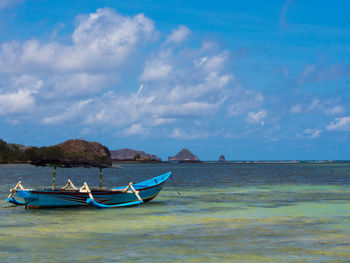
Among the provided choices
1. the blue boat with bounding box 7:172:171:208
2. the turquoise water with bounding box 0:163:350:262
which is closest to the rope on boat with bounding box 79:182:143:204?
the blue boat with bounding box 7:172:171:208

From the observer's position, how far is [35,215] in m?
26.1

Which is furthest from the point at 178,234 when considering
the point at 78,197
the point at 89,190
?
the point at 78,197

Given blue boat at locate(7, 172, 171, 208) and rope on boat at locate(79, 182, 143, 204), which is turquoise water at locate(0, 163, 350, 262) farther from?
rope on boat at locate(79, 182, 143, 204)

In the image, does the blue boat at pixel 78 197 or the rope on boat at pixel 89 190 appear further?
the rope on boat at pixel 89 190

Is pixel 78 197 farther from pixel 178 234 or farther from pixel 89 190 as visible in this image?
pixel 178 234

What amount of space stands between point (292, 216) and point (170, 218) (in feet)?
22.8

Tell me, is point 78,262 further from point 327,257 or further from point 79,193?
point 79,193

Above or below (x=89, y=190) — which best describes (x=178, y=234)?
below

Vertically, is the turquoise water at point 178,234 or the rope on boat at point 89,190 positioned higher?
the rope on boat at point 89,190

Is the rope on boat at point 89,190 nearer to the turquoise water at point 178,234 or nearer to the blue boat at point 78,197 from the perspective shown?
the blue boat at point 78,197

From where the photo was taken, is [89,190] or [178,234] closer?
[178,234]

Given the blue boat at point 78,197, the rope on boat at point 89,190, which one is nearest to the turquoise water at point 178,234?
the blue boat at point 78,197

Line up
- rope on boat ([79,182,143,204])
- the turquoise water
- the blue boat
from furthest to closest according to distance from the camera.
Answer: rope on boat ([79,182,143,204])
the blue boat
the turquoise water

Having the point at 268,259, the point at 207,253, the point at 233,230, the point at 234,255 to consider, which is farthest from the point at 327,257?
the point at 233,230
